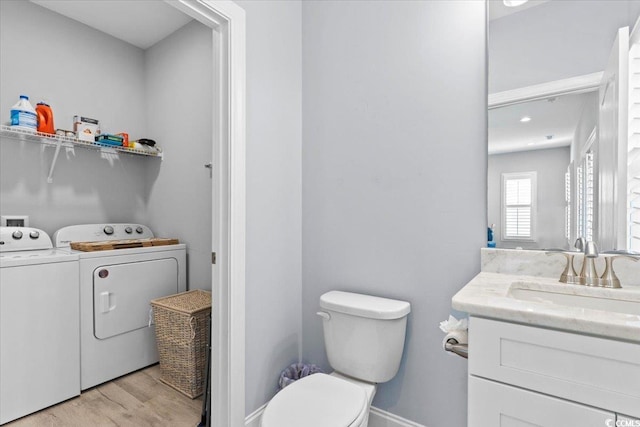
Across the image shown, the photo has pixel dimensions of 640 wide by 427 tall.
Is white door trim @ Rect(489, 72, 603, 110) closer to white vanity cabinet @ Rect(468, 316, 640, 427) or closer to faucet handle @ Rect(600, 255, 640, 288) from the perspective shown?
faucet handle @ Rect(600, 255, 640, 288)

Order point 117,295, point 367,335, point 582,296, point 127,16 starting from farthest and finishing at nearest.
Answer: point 127,16
point 117,295
point 367,335
point 582,296

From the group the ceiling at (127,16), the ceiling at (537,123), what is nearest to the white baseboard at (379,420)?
the ceiling at (537,123)

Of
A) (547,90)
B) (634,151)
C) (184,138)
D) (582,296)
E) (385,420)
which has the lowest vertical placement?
(385,420)

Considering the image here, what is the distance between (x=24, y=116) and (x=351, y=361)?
8.43 ft

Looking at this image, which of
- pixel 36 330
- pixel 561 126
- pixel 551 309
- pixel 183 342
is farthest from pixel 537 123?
pixel 36 330

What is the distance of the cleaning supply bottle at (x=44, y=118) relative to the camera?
2211 mm

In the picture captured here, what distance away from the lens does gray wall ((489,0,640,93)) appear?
1.17 meters

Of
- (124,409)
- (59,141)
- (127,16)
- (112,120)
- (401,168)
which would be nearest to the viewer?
(401,168)

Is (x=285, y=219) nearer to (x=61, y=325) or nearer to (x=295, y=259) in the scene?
(x=295, y=259)

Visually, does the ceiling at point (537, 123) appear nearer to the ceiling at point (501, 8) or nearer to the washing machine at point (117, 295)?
the ceiling at point (501, 8)

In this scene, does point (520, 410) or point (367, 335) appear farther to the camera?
point (367, 335)

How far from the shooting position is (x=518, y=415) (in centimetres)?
81

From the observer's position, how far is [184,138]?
260 cm

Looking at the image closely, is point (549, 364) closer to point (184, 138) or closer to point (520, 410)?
point (520, 410)
